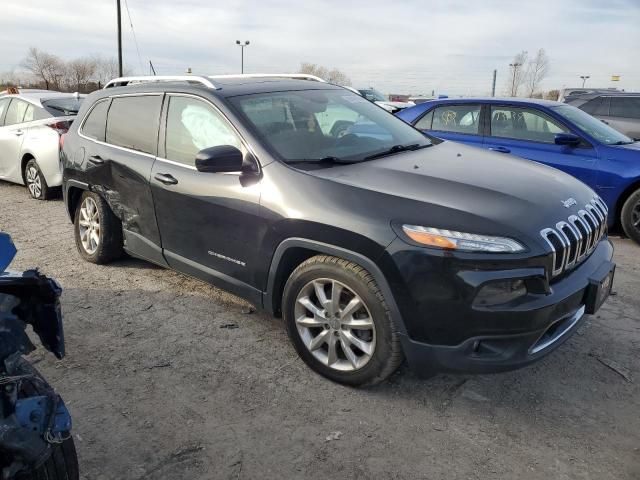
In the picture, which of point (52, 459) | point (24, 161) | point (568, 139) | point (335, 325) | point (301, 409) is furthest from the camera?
point (24, 161)

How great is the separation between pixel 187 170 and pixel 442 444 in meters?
2.36

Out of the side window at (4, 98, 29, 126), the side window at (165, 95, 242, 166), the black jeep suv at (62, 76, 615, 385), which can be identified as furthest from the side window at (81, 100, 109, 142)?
the side window at (4, 98, 29, 126)

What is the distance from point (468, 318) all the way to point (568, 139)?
14.0 feet

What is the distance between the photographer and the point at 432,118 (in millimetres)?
7203

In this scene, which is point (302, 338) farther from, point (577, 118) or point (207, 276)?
point (577, 118)

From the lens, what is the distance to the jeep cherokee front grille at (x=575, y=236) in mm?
2635

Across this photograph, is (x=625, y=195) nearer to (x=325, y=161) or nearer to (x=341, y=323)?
(x=325, y=161)

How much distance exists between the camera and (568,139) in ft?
19.5

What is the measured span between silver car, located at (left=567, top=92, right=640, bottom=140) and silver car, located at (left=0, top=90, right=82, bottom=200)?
31.9ft

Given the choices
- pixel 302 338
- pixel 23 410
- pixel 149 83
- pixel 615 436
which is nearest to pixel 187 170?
pixel 149 83

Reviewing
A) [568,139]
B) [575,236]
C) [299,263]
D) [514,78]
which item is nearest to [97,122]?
[299,263]

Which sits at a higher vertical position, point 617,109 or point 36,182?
point 617,109

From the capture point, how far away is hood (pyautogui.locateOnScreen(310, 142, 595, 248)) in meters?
2.61

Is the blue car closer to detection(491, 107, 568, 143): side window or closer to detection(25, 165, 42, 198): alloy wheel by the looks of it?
detection(491, 107, 568, 143): side window
